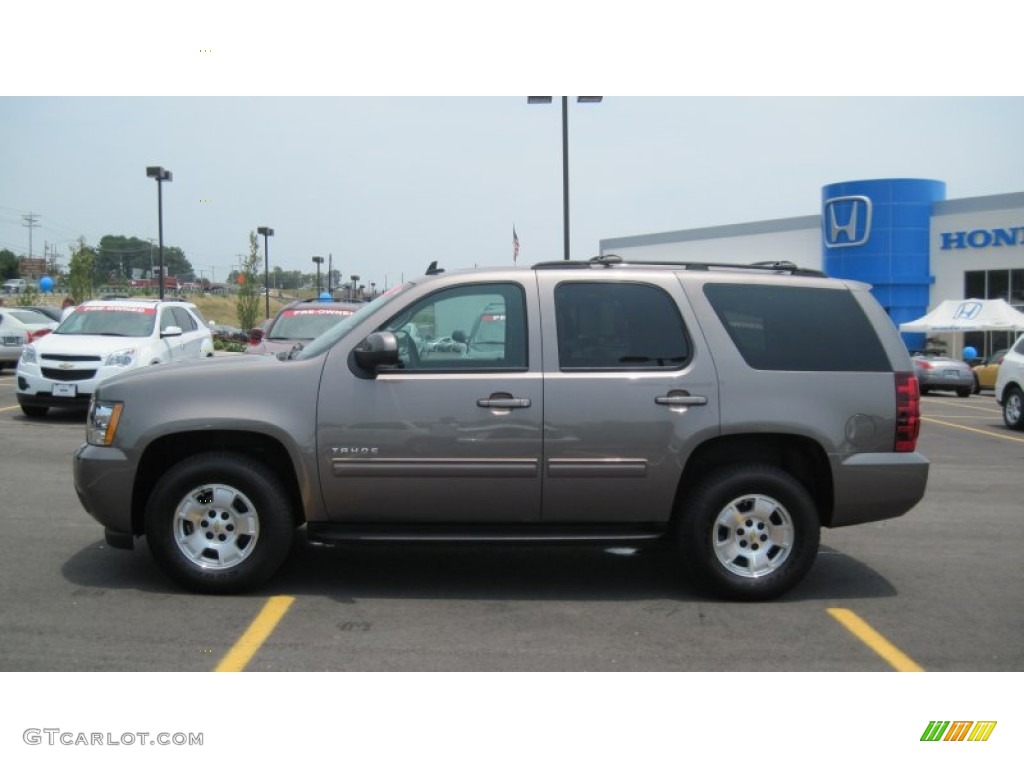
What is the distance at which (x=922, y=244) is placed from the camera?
1537 inches

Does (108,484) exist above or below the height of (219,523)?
above

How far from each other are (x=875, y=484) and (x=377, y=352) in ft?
9.75

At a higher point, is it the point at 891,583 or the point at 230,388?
the point at 230,388

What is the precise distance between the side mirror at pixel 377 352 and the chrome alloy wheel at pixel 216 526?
1019 millimetres

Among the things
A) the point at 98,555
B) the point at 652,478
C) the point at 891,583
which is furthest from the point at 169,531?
the point at 891,583

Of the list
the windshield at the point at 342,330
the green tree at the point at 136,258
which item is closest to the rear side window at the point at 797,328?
the windshield at the point at 342,330

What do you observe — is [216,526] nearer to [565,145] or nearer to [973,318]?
[565,145]

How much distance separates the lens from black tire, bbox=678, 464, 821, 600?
555 centimetres

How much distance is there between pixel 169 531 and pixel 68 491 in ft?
11.6

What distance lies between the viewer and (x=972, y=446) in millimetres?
13148

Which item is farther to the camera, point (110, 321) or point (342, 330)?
point (110, 321)

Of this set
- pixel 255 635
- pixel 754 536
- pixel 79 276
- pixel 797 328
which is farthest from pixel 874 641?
pixel 79 276

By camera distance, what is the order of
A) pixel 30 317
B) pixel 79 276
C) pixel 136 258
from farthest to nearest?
1. pixel 136 258
2. pixel 79 276
3. pixel 30 317

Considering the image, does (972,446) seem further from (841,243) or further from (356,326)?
(841,243)
